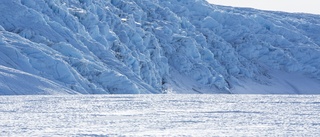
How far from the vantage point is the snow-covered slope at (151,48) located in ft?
165

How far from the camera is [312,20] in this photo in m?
107

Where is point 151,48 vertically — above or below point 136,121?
below

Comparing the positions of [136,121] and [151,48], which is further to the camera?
[151,48]

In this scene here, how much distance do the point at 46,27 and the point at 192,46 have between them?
70.0 feet

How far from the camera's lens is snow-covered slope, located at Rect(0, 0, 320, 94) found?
165ft

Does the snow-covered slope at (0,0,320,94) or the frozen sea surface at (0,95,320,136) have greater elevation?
the frozen sea surface at (0,95,320,136)

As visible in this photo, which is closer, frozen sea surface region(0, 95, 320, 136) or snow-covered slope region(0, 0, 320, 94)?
frozen sea surface region(0, 95, 320, 136)

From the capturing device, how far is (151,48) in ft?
226

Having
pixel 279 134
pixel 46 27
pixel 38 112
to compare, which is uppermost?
pixel 279 134

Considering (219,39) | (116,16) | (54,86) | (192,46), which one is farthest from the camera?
(219,39)

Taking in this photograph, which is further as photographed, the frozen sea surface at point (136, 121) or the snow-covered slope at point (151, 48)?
the snow-covered slope at point (151, 48)

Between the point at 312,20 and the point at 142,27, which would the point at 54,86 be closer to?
the point at 142,27

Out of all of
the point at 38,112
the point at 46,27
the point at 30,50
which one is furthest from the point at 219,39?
the point at 38,112

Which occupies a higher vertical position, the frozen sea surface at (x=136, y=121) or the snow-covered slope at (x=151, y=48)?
the frozen sea surface at (x=136, y=121)
